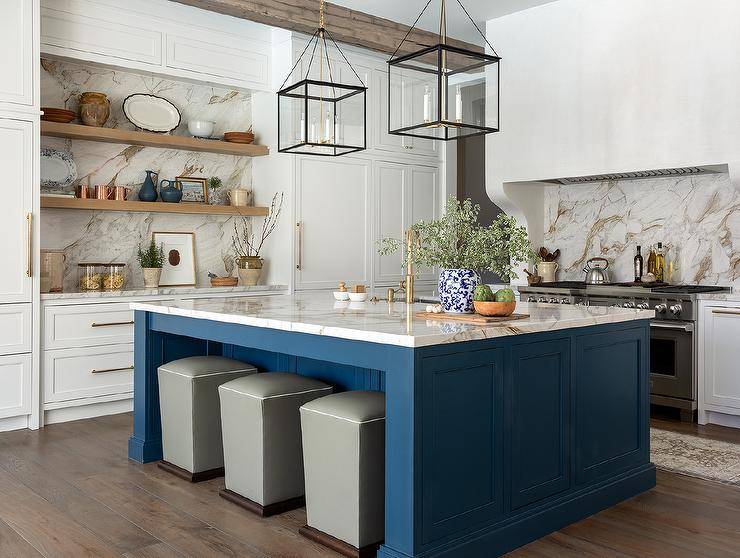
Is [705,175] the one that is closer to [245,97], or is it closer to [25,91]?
[245,97]

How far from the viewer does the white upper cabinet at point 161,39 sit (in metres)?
5.19

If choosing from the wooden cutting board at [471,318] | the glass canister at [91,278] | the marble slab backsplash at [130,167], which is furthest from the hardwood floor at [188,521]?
the marble slab backsplash at [130,167]

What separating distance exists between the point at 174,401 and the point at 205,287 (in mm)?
2438

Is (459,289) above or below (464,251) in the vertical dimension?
below

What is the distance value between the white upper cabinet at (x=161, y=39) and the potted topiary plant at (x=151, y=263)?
1.37 m

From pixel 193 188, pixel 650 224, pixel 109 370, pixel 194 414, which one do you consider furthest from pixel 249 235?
pixel 650 224

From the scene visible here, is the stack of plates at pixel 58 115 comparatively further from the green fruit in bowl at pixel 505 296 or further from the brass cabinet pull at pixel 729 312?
the brass cabinet pull at pixel 729 312

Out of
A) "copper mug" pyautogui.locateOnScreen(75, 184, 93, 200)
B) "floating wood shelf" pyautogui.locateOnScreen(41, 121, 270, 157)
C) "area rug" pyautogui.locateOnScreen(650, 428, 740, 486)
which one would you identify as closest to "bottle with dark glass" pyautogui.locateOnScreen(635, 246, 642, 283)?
"area rug" pyautogui.locateOnScreen(650, 428, 740, 486)

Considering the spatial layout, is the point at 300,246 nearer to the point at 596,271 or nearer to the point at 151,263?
the point at 151,263

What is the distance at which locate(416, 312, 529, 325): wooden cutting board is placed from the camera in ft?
10.1

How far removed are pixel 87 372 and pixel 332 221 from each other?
249cm

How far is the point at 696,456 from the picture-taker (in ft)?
13.6

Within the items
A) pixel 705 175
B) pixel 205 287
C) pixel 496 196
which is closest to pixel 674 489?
pixel 705 175

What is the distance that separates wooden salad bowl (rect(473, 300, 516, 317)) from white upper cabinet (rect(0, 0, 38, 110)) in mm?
3328
